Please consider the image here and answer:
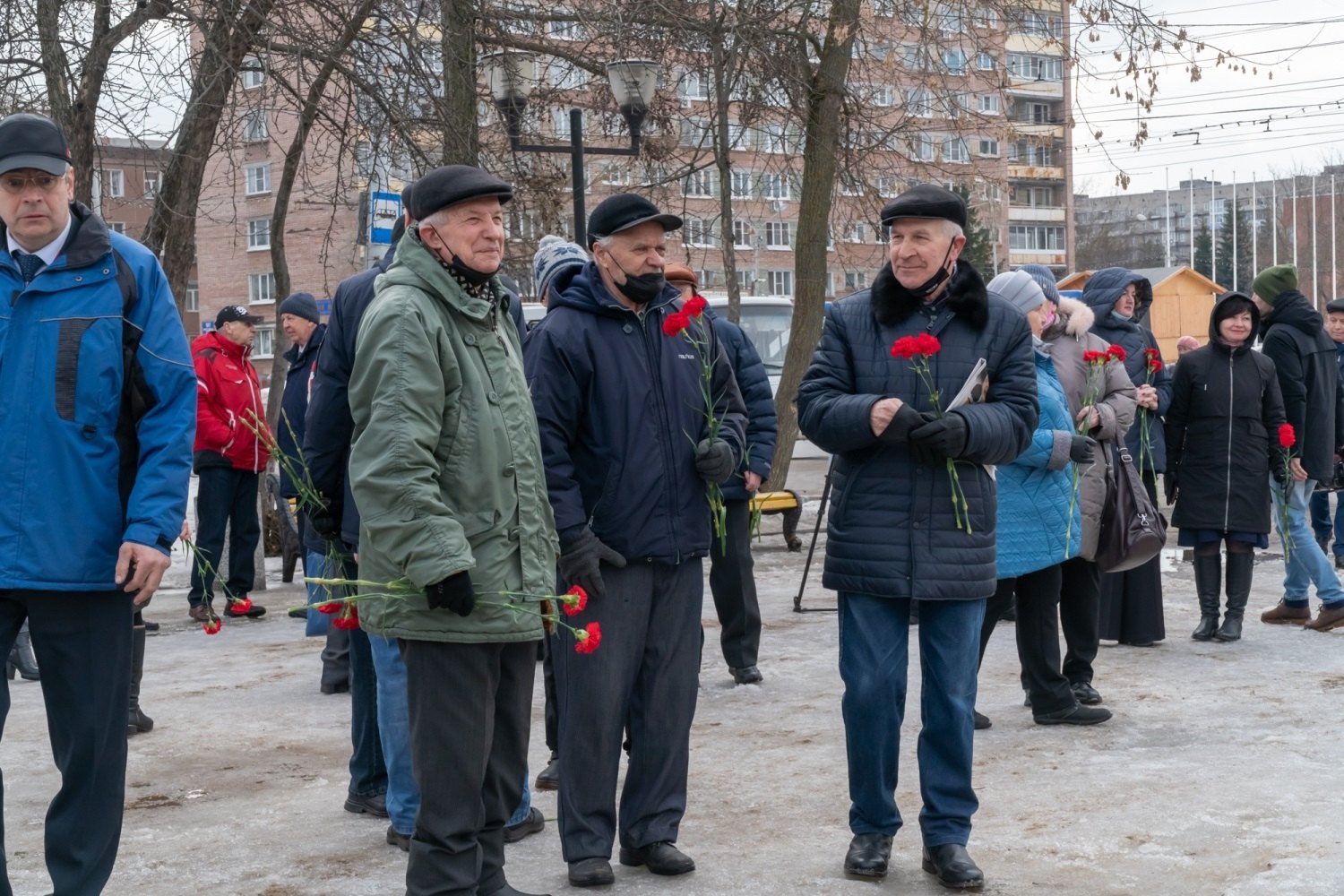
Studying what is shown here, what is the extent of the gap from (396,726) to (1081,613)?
3.55 m

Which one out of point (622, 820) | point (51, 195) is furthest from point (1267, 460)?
point (51, 195)

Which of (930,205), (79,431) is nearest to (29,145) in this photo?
(79,431)

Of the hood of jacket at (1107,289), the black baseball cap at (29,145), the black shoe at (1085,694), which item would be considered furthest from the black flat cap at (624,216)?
the hood of jacket at (1107,289)

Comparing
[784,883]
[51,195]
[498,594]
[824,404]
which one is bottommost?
[784,883]

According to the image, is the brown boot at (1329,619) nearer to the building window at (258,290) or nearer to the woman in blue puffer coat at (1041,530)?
the woman in blue puffer coat at (1041,530)

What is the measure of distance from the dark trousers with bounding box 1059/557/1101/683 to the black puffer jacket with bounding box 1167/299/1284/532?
6.20 ft

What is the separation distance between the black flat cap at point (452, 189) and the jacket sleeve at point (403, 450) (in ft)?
1.10

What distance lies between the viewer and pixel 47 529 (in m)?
4.18

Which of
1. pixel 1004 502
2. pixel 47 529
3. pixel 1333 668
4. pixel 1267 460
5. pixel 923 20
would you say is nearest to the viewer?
pixel 47 529

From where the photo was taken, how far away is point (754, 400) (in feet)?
24.8

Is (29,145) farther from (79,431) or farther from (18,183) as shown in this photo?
(79,431)

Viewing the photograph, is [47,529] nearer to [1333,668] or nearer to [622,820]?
[622,820]

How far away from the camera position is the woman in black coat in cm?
918

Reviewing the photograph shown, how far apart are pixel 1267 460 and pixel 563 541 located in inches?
224
